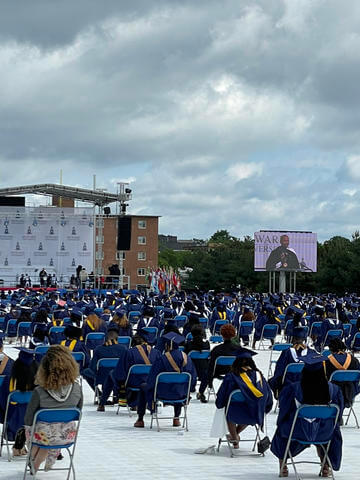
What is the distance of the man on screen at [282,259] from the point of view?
5484 cm

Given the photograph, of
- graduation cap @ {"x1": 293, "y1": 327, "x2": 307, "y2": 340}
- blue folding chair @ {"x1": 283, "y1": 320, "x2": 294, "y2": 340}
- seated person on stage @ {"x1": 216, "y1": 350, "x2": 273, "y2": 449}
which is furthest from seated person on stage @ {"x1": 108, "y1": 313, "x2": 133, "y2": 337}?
blue folding chair @ {"x1": 283, "y1": 320, "x2": 294, "y2": 340}

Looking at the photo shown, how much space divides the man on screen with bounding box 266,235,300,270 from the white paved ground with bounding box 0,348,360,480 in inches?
1716

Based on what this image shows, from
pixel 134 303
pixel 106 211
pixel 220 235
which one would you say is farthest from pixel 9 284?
pixel 220 235

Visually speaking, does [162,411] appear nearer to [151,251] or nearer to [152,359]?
[152,359]

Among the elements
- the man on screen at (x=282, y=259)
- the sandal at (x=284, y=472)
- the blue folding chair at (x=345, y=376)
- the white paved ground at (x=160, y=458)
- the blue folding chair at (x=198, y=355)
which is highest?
the man on screen at (x=282, y=259)

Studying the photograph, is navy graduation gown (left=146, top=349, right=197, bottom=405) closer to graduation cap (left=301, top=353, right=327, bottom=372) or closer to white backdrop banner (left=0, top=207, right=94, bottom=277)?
graduation cap (left=301, top=353, right=327, bottom=372)

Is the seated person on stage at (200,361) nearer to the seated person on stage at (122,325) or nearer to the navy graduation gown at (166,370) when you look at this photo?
the navy graduation gown at (166,370)

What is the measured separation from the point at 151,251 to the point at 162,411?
72.2 metres

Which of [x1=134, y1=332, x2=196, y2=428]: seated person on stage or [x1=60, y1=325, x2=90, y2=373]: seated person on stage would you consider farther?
[x1=60, y1=325, x2=90, y2=373]: seated person on stage

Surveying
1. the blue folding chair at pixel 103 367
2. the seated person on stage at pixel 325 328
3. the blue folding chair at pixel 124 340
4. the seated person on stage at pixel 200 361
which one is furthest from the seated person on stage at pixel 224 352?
the seated person on stage at pixel 325 328

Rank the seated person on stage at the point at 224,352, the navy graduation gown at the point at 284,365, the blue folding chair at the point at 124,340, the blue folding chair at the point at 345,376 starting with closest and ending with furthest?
the blue folding chair at the point at 345,376 < the navy graduation gown at the point at 284,365 < the seated person on stage at the point at 224,352 < the blue folding chair at the point at 124,340

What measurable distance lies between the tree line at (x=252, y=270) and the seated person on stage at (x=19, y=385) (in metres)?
59.1

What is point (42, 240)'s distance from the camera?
47.5 m

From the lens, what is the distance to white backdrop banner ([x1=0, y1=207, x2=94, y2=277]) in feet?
156
